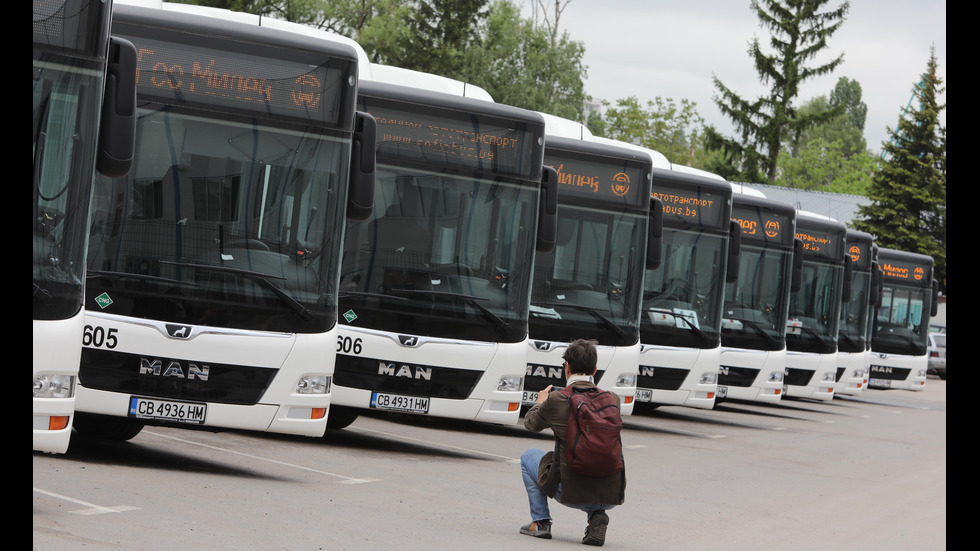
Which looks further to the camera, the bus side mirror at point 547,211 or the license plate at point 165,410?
the bus side mirror at point 547,211

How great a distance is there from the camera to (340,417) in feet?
46.0

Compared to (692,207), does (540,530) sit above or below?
below

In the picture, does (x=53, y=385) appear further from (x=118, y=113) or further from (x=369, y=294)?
(x=369, y=294)

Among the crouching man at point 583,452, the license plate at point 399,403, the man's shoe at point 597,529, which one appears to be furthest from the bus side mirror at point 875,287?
the man's shoe at point 597,529

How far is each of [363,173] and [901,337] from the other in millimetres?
23216

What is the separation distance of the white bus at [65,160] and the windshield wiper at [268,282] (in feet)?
6.16

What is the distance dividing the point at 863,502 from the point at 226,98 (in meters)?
6.85

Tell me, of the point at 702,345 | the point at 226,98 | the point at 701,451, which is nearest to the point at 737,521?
the point at 226,98

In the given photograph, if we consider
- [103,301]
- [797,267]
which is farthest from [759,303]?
[103,301]

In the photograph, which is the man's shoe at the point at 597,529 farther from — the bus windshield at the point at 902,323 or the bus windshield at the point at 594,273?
the bus windshield at the point at 902,323

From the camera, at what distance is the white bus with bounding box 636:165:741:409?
1906 centimetres

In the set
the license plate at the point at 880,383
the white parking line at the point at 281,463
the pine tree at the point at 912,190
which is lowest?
the white parking line at the point at 281,463

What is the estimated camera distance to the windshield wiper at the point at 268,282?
10.1m

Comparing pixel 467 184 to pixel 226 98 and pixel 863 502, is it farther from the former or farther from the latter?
pixel 863 502
